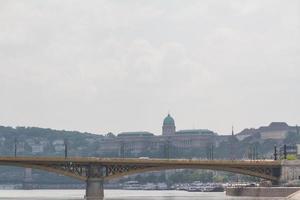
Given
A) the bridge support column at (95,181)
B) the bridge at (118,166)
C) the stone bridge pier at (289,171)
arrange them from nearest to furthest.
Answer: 1. the bridge at (118,166)
2. the stone bridge pier at (289,171)
3. the bridge support column at (95,181)

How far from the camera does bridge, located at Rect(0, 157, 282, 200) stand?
192375 millimetres

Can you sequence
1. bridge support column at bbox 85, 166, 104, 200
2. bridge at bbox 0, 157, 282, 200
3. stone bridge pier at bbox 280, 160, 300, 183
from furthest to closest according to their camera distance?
bridge support column at bbox 85, 166, 104, 200 → stone bridge pier at bbox 280, 160, 300, 183 → bridge at bbox 0, 157, 282, 200

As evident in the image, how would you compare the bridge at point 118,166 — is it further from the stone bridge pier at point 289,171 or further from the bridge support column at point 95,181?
the stone bridge pier at point 289,171

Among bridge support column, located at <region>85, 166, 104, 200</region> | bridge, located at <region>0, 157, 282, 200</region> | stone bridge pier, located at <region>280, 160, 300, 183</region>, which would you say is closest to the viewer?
bridge, located at <region>0, 157, 282, 200</region>

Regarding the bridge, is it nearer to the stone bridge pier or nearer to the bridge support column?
the bridge support column

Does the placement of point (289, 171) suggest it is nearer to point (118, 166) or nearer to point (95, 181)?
point (118, 166)

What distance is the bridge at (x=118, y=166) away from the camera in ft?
631

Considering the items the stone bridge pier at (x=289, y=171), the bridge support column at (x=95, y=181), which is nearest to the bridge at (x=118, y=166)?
the bridge support column at (x=95, y=181)

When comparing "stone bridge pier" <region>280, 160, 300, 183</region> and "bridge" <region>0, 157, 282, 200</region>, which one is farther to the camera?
"stone bridge pier" <region>280, 160, 300, 183</region>

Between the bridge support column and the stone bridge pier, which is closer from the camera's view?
the stone bridge pier

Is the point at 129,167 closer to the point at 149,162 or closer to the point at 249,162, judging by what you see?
the point at 149,162

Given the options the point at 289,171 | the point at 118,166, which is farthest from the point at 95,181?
the point at 289,171

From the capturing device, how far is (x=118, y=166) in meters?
198

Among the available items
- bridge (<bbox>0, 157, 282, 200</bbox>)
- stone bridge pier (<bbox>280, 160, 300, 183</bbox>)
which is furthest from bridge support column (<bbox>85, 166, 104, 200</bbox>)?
stone bridge pier (<bbox>280, 160, 300, 183</bbox>)
